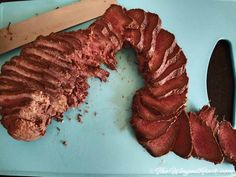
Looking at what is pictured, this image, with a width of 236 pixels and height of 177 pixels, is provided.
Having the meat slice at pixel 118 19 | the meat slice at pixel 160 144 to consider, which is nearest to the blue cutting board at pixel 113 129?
the meat slice at pixel 160 144

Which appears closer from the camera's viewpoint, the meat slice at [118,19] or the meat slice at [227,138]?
the meat slice at [118,19]

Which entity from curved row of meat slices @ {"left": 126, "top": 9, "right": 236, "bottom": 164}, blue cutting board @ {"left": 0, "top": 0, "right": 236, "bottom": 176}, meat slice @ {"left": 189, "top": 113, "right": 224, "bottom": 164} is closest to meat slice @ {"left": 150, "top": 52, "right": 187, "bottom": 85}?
curved row of meat slices @ {"left": 126, "top": 9, "right": 236, "bottom": 164}

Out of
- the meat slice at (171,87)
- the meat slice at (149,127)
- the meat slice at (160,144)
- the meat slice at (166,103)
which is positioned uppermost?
the meat slice at (171,87)

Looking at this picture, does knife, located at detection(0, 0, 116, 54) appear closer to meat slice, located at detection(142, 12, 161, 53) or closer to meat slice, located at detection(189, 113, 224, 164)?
meat slice, located at detection(142, 12, 161, 53)

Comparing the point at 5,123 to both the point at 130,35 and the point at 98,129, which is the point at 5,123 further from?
the point at 130,35

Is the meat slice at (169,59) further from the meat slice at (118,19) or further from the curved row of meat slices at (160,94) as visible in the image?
the meat slice at (118,19)

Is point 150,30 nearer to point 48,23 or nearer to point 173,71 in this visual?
point 173,71
